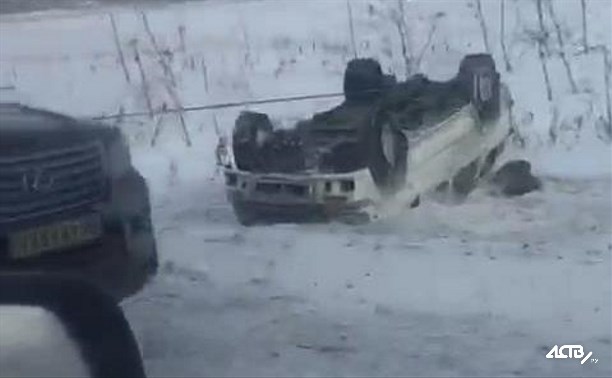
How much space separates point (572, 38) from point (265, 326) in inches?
50.3

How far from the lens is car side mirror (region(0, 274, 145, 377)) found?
10.9ft

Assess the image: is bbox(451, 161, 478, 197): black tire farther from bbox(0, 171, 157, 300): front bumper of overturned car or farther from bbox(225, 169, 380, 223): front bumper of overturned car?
bbox(0, 171, 157, 300): front bumper of overturned car

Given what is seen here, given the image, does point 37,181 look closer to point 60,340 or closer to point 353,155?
point 60,340

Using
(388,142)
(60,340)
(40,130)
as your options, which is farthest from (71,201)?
(388,142)

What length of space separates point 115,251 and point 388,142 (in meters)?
0.89

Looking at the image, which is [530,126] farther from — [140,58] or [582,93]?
[140,58]

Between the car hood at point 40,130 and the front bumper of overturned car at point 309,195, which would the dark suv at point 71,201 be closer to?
the car hood at point 40,130

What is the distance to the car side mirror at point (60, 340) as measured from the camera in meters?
3.34

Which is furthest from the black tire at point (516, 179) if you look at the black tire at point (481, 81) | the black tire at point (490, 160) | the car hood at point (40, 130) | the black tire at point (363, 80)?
the car hood at point (40, 130)

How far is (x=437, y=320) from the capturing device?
4.35 m

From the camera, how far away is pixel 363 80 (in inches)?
181

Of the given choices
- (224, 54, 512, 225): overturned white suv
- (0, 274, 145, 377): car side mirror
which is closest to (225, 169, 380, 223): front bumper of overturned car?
(224, 54, 512, 225): overturned white suv

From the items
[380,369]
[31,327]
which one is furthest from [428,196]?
[31,327]

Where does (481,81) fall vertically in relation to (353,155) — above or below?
above
